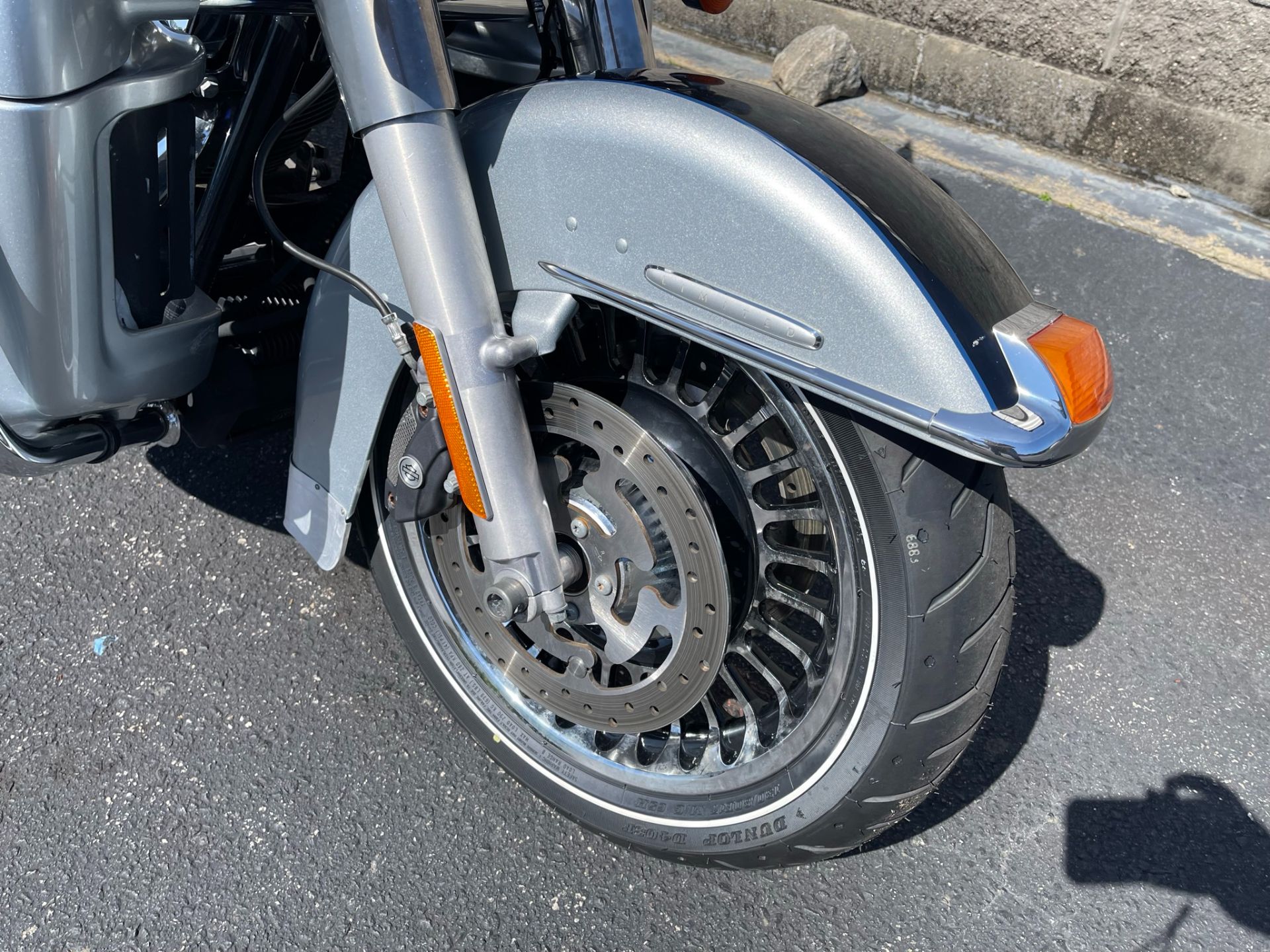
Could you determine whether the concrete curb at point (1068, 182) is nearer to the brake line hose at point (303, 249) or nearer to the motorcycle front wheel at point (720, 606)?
the brake line hose at point (303, 249)

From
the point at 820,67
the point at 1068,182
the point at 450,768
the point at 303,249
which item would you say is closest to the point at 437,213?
the point at 303,249

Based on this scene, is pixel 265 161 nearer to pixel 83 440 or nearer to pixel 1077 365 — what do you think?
pixel 83 440

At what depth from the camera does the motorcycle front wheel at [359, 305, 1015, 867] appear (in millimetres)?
1212

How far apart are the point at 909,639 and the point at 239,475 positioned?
63.4 inches

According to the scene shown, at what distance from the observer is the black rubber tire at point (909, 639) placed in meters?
1.17

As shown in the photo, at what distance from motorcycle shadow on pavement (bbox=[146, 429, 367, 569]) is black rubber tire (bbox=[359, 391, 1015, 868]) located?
1.15 metres

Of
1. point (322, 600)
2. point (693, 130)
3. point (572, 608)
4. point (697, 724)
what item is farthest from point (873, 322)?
point (322, 600)

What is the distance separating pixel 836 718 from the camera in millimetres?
1326

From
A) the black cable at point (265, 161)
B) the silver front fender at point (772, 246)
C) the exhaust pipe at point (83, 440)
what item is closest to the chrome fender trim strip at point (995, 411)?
the silver front fender at point (772, 246)

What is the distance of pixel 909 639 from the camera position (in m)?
1.22

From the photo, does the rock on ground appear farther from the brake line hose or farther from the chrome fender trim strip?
the chrome fender trim strip

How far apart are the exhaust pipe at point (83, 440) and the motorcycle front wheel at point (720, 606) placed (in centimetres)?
36

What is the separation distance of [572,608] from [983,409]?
2.27ft

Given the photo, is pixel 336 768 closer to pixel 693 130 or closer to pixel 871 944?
pixel 871 944
